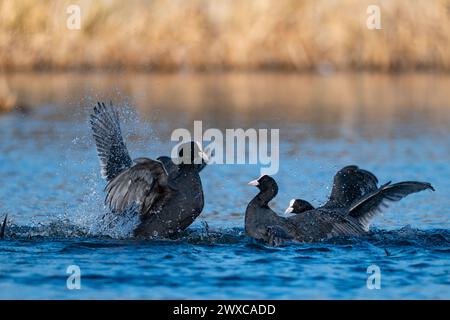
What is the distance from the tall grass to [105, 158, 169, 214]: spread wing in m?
19.6

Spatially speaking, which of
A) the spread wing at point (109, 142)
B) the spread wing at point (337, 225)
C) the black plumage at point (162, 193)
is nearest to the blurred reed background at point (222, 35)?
the spread wing at point (109, 142)

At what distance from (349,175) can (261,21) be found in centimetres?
1922

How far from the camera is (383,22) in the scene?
2955cm

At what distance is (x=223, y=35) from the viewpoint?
98.9ft

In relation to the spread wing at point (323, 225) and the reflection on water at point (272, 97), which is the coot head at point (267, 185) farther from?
the reflection on water at point (272, 97)

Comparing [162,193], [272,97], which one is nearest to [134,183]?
[162,193]

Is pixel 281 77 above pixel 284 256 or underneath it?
above

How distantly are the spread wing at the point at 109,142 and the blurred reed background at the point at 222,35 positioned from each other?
712 inches

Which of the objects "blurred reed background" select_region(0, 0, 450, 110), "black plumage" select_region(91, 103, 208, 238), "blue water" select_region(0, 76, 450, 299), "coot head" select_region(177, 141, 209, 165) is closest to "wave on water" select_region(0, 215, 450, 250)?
"blue water" select_region(0, 76, 450, 299)

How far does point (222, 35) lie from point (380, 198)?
20.1 metres

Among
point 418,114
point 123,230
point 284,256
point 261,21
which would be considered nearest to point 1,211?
point 123,230

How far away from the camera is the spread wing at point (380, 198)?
33.5 feet

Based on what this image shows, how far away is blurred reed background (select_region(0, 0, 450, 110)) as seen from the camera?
29.1 meters
